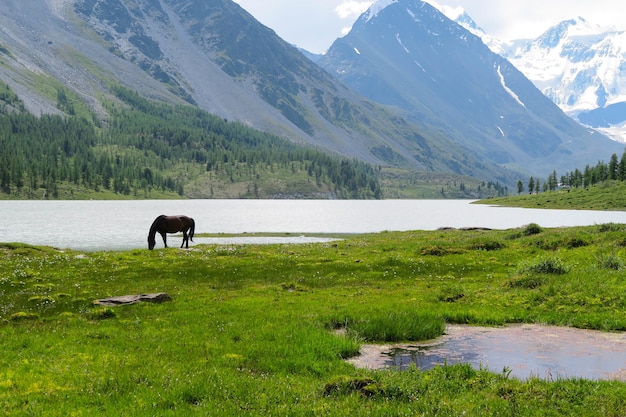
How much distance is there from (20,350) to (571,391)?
703 inches

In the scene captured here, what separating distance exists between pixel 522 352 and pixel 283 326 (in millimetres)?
9359

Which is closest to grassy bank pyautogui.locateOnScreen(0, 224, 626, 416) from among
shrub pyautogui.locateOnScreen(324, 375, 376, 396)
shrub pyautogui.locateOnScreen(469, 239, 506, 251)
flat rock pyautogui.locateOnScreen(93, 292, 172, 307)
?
shrub pyautogui.locateOnScreen(324, 375, 376, 396)

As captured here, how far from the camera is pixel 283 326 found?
2022 centimetres

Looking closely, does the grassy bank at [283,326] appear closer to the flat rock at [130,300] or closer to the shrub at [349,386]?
the shrub at [349,386]

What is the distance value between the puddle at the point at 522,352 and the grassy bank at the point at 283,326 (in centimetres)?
104

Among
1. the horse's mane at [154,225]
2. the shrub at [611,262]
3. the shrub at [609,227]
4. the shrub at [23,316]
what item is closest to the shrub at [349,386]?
the shrub at [23,316]

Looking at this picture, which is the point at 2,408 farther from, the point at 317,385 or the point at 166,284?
the point at 166,284

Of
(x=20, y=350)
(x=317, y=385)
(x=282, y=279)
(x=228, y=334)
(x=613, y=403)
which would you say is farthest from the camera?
(x=282, y=279)

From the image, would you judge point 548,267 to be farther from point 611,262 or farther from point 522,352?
point 522,352

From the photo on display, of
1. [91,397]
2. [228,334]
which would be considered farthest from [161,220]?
[91,397]

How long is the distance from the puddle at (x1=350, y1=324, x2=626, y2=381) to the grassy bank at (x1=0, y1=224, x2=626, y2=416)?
3.42ft

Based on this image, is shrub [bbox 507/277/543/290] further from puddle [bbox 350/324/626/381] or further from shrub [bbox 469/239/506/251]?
shrub [bbox 469/239/506/251]

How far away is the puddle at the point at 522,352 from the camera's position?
49.1 feet

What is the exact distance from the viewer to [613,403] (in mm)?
11719
